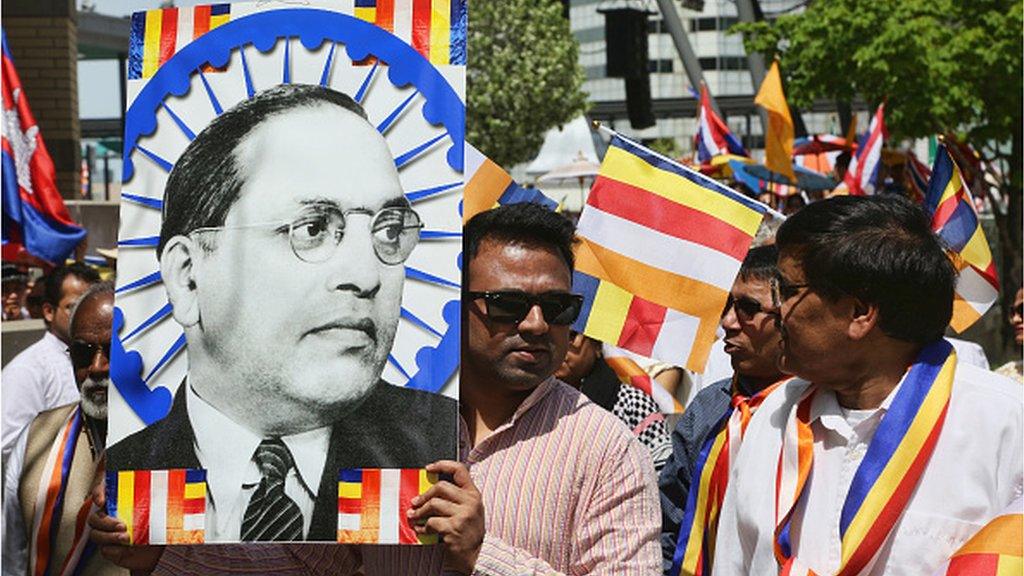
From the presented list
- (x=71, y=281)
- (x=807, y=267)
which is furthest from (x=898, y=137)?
(x=807, y=267)

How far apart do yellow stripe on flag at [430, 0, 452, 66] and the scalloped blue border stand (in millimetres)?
24

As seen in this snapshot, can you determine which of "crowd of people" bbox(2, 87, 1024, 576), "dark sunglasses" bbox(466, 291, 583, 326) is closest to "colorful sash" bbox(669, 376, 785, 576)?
"crowd of people" bbox(2, 87, 1024, 576)

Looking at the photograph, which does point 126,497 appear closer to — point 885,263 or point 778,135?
point 885,263

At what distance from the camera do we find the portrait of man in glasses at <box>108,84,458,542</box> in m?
3.08

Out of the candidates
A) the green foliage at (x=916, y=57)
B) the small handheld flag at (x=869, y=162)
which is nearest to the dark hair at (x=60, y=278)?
the small handheld flag at (x=869, y=162)

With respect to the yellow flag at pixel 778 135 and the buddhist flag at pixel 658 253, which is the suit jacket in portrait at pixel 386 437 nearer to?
the buddhist flag at pixel 658 253

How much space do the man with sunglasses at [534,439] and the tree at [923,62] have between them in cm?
1520

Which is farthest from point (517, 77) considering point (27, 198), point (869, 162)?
point (27, 198)

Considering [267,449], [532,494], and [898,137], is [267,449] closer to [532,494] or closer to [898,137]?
[532,494]

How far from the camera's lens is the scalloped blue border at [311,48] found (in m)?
3.09

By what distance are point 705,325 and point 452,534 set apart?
2.22 meters

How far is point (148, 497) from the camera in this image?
3.13 meters

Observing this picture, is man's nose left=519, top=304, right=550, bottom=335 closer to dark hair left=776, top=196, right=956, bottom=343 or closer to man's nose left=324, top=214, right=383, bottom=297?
man's nose left=324, top=214, right=383, bottom=297

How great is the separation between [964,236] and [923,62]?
484 inches
